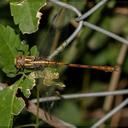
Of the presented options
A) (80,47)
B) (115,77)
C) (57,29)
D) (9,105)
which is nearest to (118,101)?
(115,77)

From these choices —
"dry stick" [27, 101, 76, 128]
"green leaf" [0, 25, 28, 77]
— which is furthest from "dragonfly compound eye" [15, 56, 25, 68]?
"dry stick" [27, 101, 76, 128]

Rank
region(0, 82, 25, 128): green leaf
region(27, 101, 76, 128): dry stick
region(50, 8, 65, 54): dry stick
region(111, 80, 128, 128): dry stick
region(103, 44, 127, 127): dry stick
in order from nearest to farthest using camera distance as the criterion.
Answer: region(0, 82, 25, 128): green leaf, region(27, 101, 76, 128): dry stick, region(50, 8, 65, 54): dry stick, region(103, 44, 127, 127): dry stick, region(111, 80, 128, 128): dry stick

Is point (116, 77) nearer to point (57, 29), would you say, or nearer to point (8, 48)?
point (57, 29)

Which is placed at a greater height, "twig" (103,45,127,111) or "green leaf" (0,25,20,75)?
"green leaf" (0,25,20,75)

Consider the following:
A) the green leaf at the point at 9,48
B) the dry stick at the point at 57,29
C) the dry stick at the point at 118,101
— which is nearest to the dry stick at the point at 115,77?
the dry stick at the point at 118,101

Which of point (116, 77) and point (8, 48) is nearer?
point (8, 48)

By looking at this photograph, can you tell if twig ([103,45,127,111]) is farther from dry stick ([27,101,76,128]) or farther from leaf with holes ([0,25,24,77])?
leaf with holes ([0,25,24,77])
